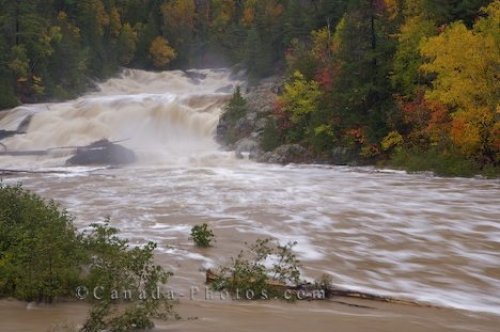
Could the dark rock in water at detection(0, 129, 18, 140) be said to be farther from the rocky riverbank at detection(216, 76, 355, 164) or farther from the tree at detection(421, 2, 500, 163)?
the tree at detection(421, 2, 500, 163)

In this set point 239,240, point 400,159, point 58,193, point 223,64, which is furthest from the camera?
point 223,64

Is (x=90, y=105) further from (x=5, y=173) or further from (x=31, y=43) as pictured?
(x=5, y=173)

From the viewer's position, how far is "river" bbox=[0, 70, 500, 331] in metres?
5.79

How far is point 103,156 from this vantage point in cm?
2655

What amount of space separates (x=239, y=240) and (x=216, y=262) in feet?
5.81

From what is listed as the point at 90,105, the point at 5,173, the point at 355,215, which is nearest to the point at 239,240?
the point at 355,215

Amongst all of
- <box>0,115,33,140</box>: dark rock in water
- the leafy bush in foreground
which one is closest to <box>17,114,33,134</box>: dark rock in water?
<box>0,115,33,140</box>: dark rock in water

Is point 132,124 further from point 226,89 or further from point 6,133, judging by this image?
point 226,89

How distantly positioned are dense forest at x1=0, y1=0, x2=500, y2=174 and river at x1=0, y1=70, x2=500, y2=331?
219cm

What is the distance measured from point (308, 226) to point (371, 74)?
15.2 m

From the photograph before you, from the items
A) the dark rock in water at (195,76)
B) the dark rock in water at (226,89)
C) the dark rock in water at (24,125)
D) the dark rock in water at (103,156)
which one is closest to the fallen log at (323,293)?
the dark rock in water at (103,156)

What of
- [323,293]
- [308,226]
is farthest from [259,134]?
[323,293]

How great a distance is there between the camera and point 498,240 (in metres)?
10.6

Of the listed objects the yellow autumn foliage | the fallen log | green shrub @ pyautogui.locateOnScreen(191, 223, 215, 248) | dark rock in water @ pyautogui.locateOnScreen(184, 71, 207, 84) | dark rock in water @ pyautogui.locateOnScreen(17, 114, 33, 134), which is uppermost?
the yellow autumn foliage
